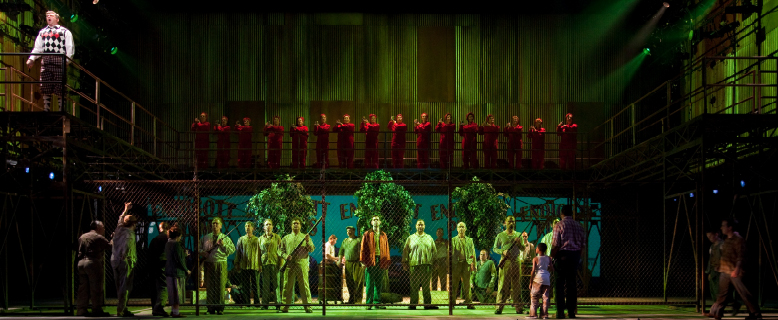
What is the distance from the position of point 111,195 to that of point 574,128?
12.1m

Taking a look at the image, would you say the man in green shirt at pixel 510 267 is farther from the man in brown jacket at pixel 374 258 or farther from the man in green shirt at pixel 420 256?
the man in brown jacket at pixel 374 258

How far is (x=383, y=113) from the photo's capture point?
25500 mm

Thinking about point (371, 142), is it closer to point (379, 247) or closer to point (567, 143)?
point (567, 143)

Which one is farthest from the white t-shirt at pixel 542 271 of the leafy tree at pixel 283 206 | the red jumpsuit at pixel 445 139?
the red jumpsuit at pixel 445 139

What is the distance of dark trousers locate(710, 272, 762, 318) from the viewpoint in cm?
1185

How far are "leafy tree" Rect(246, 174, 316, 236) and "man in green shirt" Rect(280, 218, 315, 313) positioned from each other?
2.67 metres

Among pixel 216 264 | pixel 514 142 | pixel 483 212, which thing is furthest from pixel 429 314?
pixel 514 142

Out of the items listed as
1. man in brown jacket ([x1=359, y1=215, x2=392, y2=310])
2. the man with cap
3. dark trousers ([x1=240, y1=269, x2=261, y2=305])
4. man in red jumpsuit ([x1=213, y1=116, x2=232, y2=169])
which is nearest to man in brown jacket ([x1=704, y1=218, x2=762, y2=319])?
man in brown jacket ([x1=359, y1=215, x2=392, y2=310])

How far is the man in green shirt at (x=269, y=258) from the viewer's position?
1485 cm

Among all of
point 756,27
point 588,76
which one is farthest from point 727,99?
point 588,76

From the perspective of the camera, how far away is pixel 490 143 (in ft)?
70.4

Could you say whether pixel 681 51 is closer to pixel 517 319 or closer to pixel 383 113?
pixel 383 113

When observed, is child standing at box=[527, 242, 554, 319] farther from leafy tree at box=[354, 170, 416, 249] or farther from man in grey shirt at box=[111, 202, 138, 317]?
man in grey shirt at box=[111, 202, 138, 317]

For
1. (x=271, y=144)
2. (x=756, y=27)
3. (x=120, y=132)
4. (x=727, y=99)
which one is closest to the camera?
(x=756, y=27)
